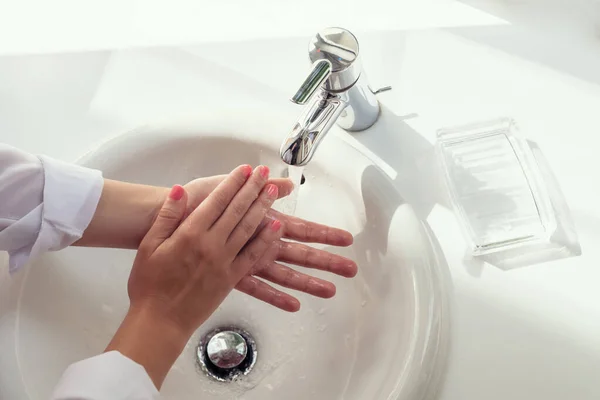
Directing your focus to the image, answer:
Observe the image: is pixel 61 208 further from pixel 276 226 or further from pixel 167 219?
pixel 276 226

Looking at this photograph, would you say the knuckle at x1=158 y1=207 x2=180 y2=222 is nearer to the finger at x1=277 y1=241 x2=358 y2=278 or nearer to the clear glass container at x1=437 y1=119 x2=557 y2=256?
the finger at x1=277 y1=241 x2=358 y2=278

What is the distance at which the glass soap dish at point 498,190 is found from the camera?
582mm

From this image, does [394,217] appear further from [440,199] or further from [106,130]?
[106,130]

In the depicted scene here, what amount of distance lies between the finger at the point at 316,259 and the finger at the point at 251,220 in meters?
0.03

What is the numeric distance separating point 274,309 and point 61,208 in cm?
27

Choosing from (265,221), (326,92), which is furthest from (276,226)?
(326,92)

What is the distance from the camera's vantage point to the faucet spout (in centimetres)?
54

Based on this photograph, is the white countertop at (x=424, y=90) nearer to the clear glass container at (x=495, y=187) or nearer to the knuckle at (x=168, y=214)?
the clear glass container at (x=495, y=187)

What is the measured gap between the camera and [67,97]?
0.75m

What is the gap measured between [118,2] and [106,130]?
0.69 ft

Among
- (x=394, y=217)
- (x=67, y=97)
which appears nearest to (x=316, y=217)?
(x=394, y=217)

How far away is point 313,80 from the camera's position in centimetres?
49

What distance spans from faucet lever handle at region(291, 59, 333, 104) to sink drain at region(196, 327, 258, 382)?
1.02ft

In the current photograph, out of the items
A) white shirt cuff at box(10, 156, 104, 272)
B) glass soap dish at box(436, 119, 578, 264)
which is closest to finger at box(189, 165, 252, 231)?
white shirt cuff at box(10, 156, 104, 272)
